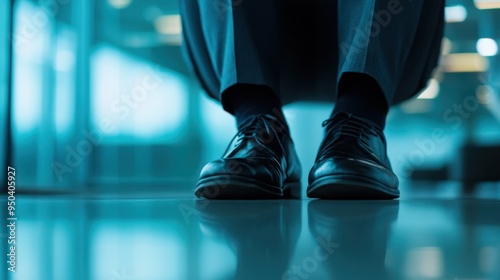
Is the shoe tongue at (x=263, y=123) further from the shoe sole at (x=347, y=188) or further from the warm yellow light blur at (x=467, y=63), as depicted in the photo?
the warm yellow light blur at (x=467, y=63)

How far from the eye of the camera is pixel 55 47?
236 centimetres

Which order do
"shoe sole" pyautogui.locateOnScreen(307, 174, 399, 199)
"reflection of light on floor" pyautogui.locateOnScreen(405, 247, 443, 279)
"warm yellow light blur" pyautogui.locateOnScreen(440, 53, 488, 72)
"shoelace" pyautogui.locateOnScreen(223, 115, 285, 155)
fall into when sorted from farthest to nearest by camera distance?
"warm yellow light blur" pyautogui.locateOnScreen(440, 53, 488, 72) → "shoelace" pyautogui.locateOnScreen(223, 115, 285, 155) → "shoe sole" pyautogui.locateOnScreen(307, 174, 399, 199) → "reflection of light on floor" pyautogui.locateOnScreen(405, 247, 443, 279)

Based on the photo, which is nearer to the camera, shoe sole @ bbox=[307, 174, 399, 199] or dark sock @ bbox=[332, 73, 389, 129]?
shoe sole @ bbox=[307, 174, 399, 199]

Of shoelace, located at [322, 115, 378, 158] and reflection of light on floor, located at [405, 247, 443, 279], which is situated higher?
shoelace, located at [322, 115, 378, 158]

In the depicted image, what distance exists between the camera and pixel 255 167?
0.72 meters

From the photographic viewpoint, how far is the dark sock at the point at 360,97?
0.82 meters

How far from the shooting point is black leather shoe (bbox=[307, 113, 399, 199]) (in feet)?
2.23

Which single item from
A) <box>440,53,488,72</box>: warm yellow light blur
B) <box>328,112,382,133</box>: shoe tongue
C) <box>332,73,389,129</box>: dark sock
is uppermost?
<box>440,53,488,72</box>: warm yellow light blur

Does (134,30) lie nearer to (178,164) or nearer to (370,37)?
(178,164)

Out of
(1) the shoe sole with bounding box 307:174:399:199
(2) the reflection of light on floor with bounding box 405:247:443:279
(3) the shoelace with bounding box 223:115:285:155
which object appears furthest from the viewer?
(3) the shoelace with bounding box 223:115:285:155

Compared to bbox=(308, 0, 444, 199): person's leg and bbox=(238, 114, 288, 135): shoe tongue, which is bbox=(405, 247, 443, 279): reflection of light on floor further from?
bbox=(238, 114, 288, 135): shoe tongue

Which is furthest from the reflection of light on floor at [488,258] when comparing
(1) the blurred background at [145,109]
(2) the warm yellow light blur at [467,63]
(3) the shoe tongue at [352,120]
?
(2) the warm yellow light blur at [467,63]

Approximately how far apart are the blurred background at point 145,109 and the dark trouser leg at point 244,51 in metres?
0.62

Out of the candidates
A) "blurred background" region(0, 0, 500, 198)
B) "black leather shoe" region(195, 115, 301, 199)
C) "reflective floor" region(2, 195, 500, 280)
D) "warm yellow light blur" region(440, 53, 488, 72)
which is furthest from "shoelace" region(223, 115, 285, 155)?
"warm yellow light blur" region(440, 53, 488, 72)
